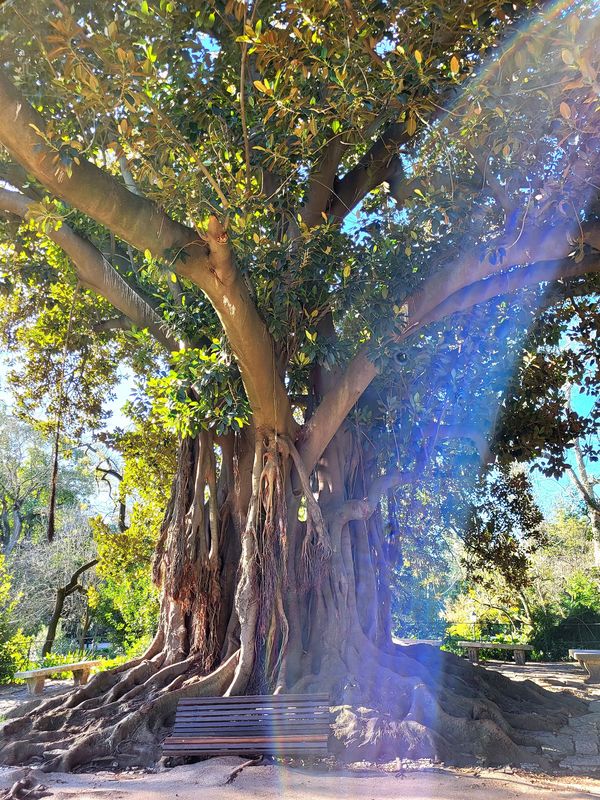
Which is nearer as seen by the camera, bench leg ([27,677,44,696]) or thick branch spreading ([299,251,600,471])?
thick branch spreading ([299,251,600,471])

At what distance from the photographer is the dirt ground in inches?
136

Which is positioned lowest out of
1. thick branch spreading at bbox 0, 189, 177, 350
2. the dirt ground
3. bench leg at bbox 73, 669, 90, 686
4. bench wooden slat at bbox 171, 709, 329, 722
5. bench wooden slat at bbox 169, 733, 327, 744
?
the dirt ground

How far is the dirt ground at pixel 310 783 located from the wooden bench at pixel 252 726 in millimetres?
120

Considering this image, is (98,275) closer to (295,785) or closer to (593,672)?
(295,785)

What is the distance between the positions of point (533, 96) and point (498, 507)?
7298 millimetres

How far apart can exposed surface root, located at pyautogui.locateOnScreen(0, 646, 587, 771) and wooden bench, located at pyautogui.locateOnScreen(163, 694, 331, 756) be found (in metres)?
A: 0.21

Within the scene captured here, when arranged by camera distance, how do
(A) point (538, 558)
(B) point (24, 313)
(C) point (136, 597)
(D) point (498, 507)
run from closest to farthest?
(B) point (24, 313)
(D) point (498, 507)
(C) point (136, 597)
(A) point (538, 558)

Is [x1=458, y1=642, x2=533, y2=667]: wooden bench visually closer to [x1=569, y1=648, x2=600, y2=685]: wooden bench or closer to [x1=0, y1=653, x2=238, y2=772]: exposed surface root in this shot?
[x1=569, y1=648, x2=600, y2=685]: wooden bench

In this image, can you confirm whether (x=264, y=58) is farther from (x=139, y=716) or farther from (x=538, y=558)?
(x=538, y=558)

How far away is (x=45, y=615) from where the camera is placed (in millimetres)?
20656

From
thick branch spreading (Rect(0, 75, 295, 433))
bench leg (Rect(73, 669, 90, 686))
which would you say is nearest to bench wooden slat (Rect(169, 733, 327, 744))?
thick branch spreading (Rect(0, 75, 295, 433))

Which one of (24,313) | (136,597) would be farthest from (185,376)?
(136,597)

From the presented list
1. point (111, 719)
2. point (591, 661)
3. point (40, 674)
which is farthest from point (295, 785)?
point (591, 661)

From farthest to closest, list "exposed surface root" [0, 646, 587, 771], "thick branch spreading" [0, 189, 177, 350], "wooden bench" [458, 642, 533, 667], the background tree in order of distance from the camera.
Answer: "wooden bench" [458, 642, 533, 667]
"thick branch spreading" [0, 189, 177, 350]
"exposed surface root" [0, 646, 587, 771]
the background tree
